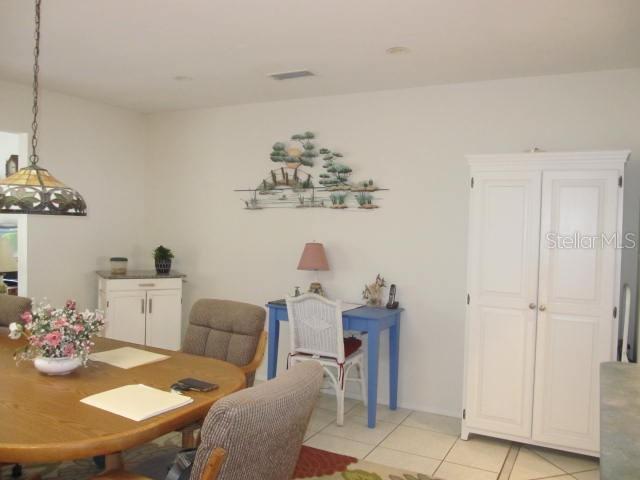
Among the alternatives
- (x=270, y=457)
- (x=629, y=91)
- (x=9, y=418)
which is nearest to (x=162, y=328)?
(x=9, y=418)

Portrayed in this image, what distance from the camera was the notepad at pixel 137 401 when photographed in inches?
73.4

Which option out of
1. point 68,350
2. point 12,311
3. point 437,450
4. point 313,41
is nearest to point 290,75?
point 313,41

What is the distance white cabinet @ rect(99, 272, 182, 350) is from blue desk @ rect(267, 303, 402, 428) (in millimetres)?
1144

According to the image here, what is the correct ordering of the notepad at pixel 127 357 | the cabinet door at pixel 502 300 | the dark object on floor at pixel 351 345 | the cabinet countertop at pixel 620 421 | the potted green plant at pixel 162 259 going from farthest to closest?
1. the potted green plant at pixel 162 259
2. the dark object on floor at pixel 351 345
3. the cabinet door at pixel 502 300
4. the notepad at pixel 127 357
5. the cabinet countertop at pixel 620 421

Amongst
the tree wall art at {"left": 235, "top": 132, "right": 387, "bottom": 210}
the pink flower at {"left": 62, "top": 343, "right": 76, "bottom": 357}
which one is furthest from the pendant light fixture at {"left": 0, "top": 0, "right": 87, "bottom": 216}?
the tree wall art at {"left": 235, "top": 132, "right": 387, "bottom": 210}

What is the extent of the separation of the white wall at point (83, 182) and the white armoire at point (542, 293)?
337 cm

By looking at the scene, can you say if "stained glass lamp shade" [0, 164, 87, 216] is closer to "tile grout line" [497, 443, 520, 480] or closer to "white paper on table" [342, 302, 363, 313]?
"white paper on table" [342, 302, 363, 313]

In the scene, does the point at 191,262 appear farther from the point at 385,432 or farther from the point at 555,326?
the point at 555,326

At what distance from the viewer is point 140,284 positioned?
188 inches

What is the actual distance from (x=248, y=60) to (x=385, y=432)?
2.67m

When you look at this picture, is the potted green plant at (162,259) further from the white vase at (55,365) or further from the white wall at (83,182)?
the white vase at (55,365)

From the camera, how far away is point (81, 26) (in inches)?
120

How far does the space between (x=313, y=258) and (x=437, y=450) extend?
166 cm

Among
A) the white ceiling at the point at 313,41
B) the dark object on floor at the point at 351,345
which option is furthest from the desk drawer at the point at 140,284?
the dark object on floor at the point at 351,345
